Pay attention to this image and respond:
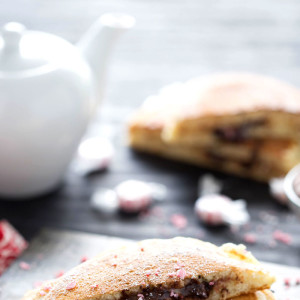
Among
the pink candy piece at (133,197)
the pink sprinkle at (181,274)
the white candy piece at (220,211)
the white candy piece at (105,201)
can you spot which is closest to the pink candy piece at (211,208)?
the white candy piece at (220,211)

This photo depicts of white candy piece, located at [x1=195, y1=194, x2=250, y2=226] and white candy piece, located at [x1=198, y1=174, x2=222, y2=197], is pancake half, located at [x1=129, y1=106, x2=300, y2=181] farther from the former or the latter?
white candy piece, located at [x1=195, y1=194, x2=250, y2=226]

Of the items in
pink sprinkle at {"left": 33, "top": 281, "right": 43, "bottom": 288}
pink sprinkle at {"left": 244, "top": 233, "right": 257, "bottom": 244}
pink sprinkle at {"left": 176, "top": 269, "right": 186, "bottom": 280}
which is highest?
pink sprinkle at {"left": 176, "top": 269, "right": 186, "bottom": 280}

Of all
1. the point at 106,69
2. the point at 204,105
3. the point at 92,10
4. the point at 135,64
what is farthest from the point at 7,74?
the point at 92,10

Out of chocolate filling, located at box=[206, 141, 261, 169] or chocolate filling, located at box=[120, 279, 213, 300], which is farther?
chocolate filling, located at box=[206, 141, 261, 169]

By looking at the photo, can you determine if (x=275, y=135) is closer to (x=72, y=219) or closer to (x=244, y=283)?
(x=72, y=219)

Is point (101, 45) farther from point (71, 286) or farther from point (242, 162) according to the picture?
point (71, 286)

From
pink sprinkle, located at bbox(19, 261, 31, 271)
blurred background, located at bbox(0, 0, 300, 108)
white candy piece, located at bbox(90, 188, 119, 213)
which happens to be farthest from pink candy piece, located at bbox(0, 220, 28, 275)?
blurred background, located at bbox(0, 0, 300, 108)

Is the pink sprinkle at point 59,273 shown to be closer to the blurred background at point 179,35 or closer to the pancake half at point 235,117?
the pancake half at point 235,117
